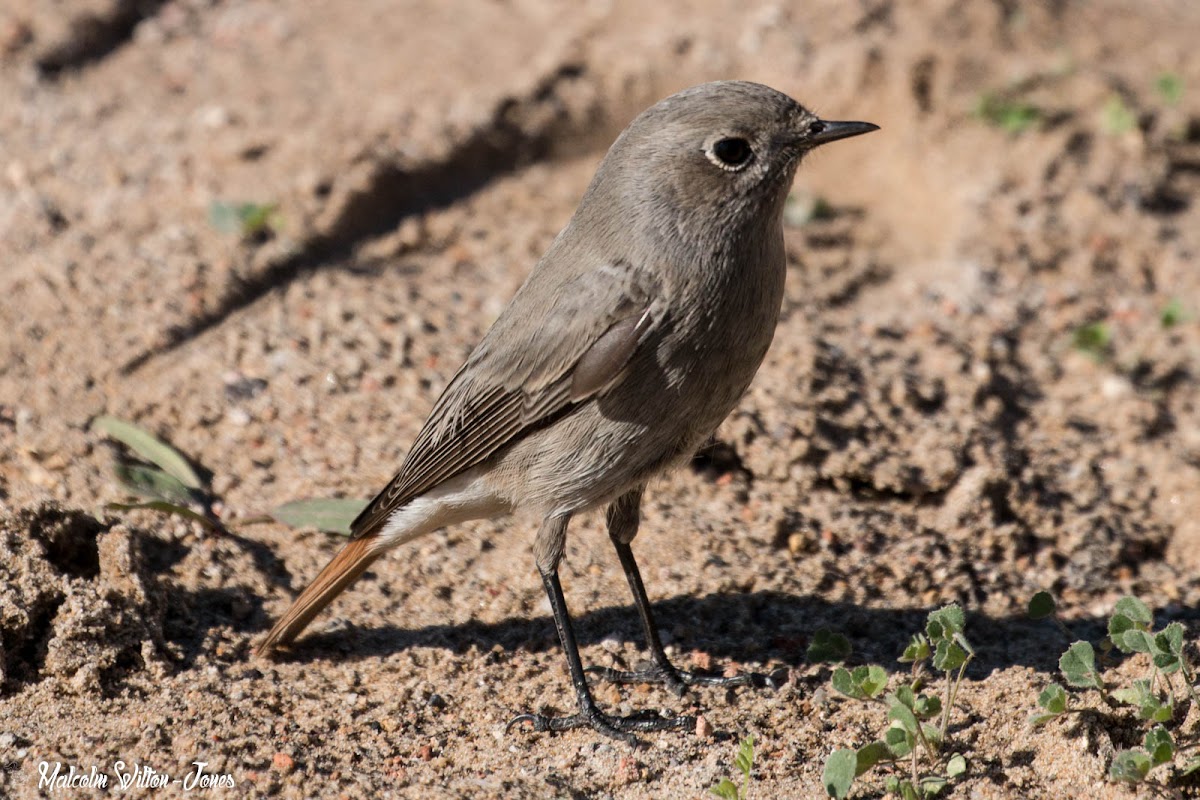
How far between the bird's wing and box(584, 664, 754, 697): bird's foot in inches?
39.0

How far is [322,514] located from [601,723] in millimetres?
1603

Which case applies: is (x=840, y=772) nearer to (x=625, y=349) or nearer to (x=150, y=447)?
(x=625, y=349)

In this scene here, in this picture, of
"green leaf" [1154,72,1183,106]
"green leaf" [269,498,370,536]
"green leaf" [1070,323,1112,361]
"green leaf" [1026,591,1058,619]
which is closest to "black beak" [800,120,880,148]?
"green leaf" [1026,591,1058,619]

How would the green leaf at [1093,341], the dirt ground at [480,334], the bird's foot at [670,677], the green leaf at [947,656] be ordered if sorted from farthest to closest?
1. the green leaf at [1093,341]
2. the bird's foot at [670,677]
3. the dirt ground at [480,334]
4. the green leaf at [947,656]

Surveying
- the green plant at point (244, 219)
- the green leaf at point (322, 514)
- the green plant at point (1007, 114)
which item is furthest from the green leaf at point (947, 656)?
the green plant at point (1007, 114)

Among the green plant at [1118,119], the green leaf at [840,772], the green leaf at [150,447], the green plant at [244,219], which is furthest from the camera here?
the green plant at [1118,119]

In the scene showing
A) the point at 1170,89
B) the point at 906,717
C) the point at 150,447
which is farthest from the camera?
the point at 1170,89

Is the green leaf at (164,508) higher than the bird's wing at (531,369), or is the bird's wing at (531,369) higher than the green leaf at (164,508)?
the bird's wing at (531,369)

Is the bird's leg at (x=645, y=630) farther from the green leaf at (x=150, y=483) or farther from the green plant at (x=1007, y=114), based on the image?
the green plant at (x=1007, y=114)

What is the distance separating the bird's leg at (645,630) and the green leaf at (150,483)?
1.89m

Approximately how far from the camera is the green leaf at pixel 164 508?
5176mm

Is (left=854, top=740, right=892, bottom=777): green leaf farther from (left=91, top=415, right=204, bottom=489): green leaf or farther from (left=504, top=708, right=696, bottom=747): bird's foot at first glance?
(left=91, top=415, right=204, bottom=489): green leaf

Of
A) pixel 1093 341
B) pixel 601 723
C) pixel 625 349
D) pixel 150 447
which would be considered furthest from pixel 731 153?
pixel 1093 341

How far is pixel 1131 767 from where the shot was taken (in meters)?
3.76
